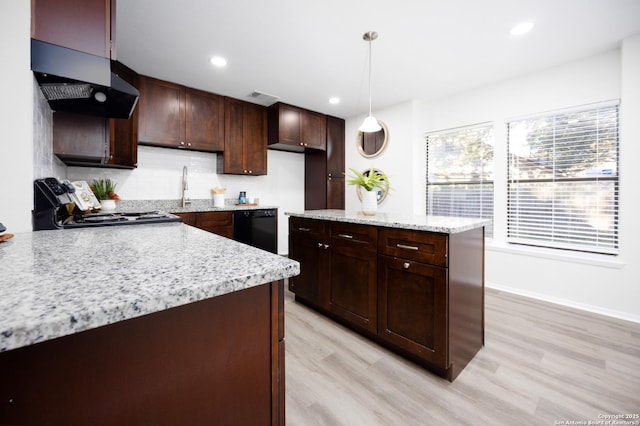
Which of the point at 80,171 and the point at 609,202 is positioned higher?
the point at 80,171

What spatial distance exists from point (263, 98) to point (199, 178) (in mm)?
1462

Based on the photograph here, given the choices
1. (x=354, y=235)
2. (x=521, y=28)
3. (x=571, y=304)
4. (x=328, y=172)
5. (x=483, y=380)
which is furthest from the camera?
(x=328, y=172)

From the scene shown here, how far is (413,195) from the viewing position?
404 cm

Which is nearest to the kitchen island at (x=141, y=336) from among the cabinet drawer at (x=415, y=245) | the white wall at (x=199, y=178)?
the cabinet drawer at (x=415, y=245)

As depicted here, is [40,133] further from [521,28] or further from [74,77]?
[521,28]

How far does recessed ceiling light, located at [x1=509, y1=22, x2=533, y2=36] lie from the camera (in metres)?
2.29

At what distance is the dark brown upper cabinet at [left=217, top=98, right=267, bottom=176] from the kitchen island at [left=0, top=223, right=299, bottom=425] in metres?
3.25

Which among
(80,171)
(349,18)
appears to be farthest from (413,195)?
(80,171)

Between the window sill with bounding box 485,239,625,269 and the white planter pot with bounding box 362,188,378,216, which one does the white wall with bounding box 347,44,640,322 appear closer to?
the window sill with bounding box 485,239,625,269

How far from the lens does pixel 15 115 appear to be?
1139mm

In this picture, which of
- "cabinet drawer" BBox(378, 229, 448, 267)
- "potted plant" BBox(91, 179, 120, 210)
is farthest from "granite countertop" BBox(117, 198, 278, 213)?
"cabinet drawer" BBox(378, 229, 448, 267)

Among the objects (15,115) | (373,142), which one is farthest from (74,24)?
(373,142)

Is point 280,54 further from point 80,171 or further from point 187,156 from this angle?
point 80,171

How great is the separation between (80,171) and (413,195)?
4.15 meters
